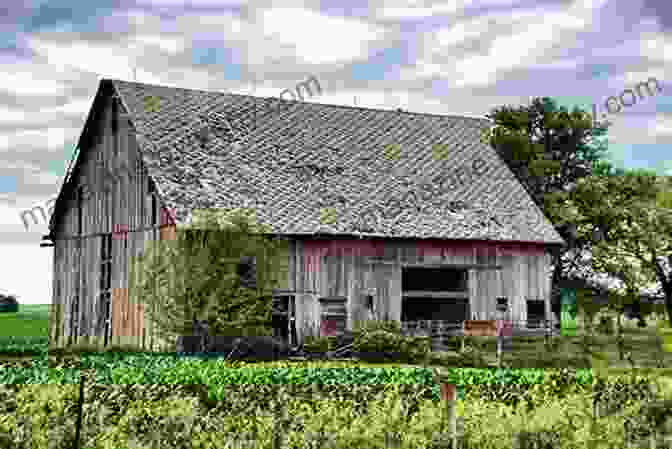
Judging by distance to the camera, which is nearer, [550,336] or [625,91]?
[550,336]

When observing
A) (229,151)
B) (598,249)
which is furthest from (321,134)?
(598,249)

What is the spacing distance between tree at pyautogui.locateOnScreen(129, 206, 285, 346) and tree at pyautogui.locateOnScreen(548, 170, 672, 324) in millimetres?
19242

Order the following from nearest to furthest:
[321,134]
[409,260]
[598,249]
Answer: [409,260] → [321,134] → [598,249]

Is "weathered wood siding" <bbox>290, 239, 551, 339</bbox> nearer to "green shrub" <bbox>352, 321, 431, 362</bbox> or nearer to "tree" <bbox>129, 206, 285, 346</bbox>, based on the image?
"green shrub" <bbox>352, 321, 431, 362</bbox>

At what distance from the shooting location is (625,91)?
37.9 meters

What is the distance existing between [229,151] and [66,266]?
8.62m

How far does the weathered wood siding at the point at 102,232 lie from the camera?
35406 millimetres

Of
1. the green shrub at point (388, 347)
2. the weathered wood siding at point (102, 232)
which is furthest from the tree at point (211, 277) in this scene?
the green shrub at point (388, 347)

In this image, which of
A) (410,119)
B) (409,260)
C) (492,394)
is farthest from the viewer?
(410,119)

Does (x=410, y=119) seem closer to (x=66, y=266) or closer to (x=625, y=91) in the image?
(x=625, y=91)

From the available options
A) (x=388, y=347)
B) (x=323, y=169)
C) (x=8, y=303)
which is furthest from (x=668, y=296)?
(x=8, y=303)

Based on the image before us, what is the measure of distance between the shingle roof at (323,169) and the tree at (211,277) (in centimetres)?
171

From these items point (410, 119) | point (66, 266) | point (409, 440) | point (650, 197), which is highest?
point (410, 119)

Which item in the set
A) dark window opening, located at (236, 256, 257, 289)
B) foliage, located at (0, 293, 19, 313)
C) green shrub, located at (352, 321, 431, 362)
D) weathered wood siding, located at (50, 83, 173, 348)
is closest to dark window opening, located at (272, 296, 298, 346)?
dark window opening, located at (236, 256, 257, 289)
